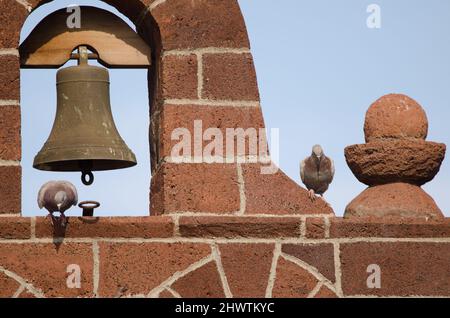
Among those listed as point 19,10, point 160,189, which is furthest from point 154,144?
point 19,10

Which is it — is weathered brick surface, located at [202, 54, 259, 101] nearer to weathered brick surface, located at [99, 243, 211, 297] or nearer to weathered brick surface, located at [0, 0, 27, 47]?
weathered brick surface, located at [99, 243, 211, 297]

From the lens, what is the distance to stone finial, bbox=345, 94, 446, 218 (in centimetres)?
1180

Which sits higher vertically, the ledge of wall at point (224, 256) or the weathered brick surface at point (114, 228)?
the weathered brick surface at point (114, 228)

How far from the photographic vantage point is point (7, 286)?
36.9 ft

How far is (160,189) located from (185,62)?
2.54 feet

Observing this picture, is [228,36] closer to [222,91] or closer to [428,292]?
[222,91]

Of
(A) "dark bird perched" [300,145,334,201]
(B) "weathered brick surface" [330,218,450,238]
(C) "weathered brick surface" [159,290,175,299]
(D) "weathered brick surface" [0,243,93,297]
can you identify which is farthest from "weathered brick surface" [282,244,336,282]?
(D) "weathered brick surface" [0,243,93,297]

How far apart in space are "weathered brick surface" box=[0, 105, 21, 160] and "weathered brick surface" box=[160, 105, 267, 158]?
33.8 inches

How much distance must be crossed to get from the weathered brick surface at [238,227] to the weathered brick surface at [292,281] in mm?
182

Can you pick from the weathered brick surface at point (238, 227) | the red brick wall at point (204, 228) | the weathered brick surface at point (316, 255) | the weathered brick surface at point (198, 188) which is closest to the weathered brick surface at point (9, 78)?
the red brick wall at point (204, 228)

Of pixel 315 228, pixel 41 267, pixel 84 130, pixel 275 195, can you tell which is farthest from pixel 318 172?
pixel 41 267

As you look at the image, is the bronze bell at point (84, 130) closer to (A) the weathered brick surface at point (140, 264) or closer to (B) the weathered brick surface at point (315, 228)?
(A) the weathered brick surface at point (140, 264)

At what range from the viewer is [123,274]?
11.3 meters

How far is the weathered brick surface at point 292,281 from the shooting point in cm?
1150
